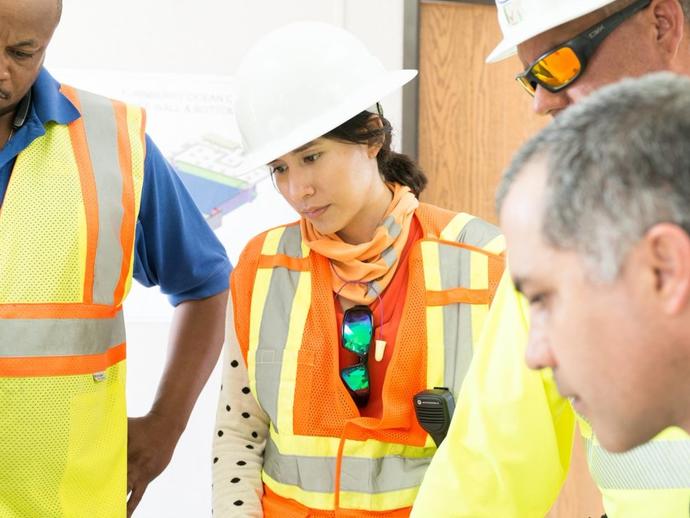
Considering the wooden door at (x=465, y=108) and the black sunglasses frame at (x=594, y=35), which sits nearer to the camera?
the black sunglasses frame at (x=594, y=35)

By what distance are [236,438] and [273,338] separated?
0.69 feet

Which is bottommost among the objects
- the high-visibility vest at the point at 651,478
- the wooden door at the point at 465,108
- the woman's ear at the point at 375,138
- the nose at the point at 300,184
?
the high-visibility vest at the point at 651,478

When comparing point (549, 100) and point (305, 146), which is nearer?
point (549, 100)

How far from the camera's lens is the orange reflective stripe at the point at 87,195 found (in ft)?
5.68

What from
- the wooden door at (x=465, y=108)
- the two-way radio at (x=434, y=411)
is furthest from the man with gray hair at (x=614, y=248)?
the wooden door at (x=465, y=108)

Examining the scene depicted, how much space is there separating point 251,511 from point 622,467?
30.8 inches

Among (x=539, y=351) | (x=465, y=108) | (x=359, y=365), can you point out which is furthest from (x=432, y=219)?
(x=465, y=108)

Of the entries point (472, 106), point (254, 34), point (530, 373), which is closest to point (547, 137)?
point (530, 373)

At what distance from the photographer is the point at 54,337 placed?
5.51 feet

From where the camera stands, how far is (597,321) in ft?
2.54

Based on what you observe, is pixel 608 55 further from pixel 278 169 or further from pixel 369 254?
pixel 278 169

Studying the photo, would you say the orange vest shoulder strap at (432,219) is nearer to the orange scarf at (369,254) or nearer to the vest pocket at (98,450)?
the orange scarf at (369,254)

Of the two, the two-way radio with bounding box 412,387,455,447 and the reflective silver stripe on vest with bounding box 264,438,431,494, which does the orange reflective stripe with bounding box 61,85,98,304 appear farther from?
the two-way radio with bounding box 412,387,455,447

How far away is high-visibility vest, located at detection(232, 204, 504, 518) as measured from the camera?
171 centimetres
